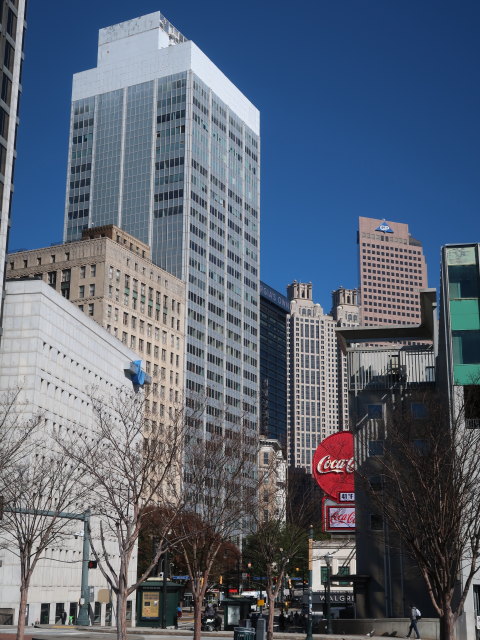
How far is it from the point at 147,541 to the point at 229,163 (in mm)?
107194

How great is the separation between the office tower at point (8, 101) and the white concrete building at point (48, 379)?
311cm

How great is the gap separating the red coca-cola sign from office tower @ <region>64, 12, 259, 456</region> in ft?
307

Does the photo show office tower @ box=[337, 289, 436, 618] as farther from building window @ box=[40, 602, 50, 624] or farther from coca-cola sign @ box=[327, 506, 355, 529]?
building window @ box=[40, 602, 50, 624]

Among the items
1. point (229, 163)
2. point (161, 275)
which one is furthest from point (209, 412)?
point (229, 163)

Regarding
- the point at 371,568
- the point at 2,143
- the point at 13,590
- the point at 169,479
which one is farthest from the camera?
the point at 2,143

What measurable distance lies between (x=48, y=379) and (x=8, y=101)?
2717 centimetres

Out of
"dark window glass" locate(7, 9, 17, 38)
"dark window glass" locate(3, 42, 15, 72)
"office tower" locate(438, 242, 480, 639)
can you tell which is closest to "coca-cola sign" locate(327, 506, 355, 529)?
"office tower" locate(438, 242, 480, 639)

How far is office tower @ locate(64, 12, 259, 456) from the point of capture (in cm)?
17888

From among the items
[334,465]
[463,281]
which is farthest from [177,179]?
[463,281]

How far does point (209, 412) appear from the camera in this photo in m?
172

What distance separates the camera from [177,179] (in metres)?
181

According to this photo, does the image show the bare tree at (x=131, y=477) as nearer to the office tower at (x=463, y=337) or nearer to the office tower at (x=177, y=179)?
the office tower at (x=463, y=337)

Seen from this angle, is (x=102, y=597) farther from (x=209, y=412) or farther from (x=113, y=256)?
(x=209, y=412)

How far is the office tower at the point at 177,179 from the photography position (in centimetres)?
17888
